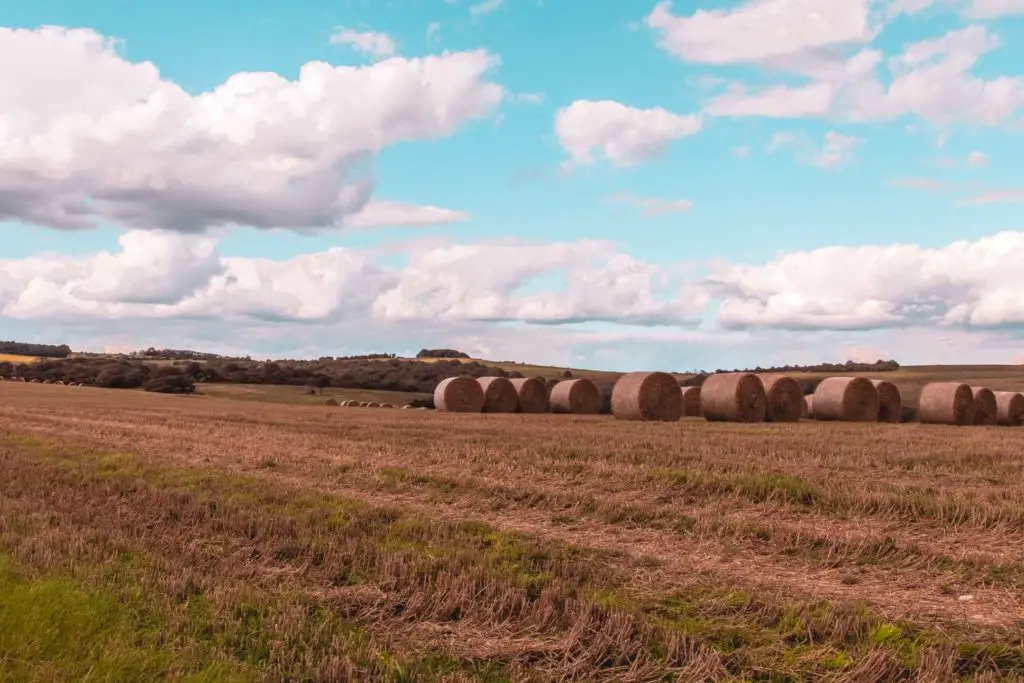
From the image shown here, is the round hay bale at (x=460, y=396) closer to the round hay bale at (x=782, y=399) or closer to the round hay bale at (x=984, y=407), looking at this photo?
the round hay bale at (x=782, y=399)

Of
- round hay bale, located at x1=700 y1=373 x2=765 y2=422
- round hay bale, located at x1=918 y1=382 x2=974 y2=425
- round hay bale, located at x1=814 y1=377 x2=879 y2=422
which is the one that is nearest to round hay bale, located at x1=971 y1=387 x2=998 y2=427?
round hay bale, located at x1=918 y1=382 x2=974 y2=425

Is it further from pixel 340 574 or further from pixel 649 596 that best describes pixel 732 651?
pixel 340 574

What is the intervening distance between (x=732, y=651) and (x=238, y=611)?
3396 mm

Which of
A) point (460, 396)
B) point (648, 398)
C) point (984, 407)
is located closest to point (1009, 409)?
point (984, 407)

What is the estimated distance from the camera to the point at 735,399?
2727 cm

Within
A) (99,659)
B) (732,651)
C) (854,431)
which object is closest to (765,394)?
(854,431)

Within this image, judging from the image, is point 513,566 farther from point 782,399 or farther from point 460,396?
point 460,396

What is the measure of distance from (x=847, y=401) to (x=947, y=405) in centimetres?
363

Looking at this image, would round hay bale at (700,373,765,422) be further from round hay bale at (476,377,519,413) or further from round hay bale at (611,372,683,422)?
round hay bale at (476,377,519,413)

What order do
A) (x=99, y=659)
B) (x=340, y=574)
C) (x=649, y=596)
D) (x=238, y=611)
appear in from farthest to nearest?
(x=340, y=574)
(x=649, y=596)
(x=238, y=611)
(x=99, y=659)

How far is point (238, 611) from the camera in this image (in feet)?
20.5

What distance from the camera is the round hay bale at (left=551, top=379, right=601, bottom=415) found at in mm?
33781

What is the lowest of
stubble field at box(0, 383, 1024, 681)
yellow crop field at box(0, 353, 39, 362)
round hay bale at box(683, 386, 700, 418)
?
stubble field at box(0, 383, 1024, 681)

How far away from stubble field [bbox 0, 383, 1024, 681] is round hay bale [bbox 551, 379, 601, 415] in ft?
60.7
